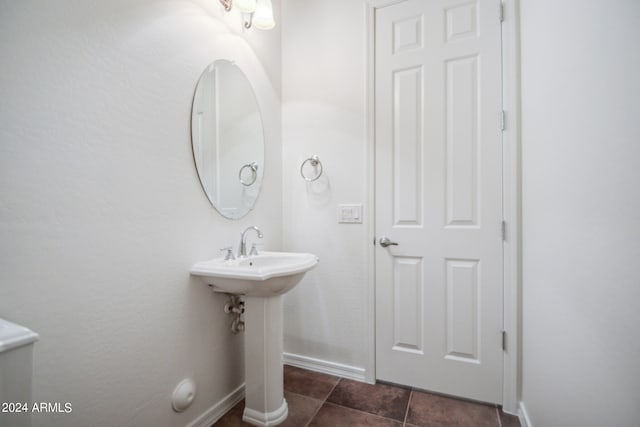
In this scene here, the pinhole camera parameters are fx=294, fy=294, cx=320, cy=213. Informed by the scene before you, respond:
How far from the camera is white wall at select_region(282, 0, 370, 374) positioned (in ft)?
6.34

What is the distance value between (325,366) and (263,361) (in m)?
0.68

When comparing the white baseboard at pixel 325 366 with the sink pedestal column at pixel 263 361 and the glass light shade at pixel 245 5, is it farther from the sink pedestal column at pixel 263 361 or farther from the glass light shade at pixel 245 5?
the glass light shade at pixel 245 5

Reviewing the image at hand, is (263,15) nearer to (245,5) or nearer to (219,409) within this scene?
(245,5)

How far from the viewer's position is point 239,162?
178cm

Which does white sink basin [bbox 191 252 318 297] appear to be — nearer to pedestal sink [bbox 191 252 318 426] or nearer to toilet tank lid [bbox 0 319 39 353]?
pedestal sink [bbox 191 252 318 426]

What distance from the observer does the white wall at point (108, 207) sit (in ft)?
2.83

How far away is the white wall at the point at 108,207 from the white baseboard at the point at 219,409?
0.13 ft

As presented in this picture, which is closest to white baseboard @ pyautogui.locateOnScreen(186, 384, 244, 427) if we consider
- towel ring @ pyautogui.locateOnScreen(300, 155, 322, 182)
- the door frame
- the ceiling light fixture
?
towel ring @ pyautogui.locateOnScreen(300, 155, 322, 182)

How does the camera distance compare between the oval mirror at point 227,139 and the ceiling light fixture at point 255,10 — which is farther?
the ceiling light fixture at point 255,10

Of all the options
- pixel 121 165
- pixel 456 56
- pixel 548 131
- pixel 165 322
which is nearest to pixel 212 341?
pixel 165 322

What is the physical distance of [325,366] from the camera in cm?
201

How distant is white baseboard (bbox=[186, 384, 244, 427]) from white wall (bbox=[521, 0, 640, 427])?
1.49 metres

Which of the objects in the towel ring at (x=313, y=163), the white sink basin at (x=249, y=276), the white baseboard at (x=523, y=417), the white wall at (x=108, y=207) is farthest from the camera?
the towel ring at (x=313, y=163)

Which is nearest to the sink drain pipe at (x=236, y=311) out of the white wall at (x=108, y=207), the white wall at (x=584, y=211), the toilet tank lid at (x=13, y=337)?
the white wall at (x=108, y=207)
